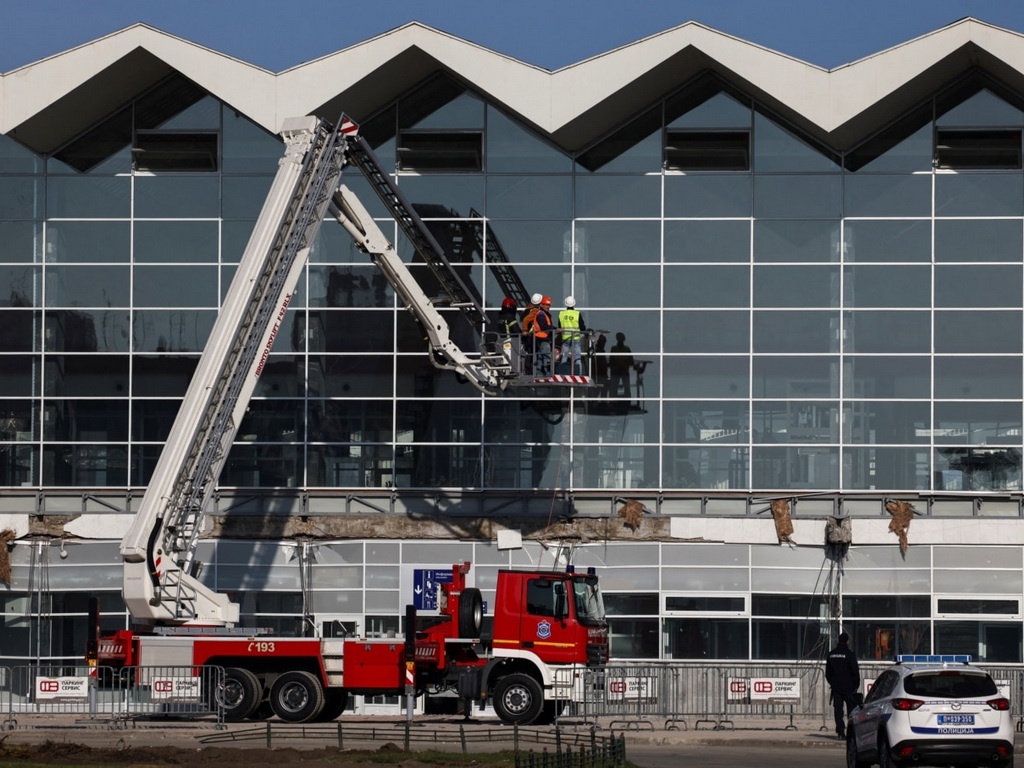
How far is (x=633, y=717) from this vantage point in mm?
30578

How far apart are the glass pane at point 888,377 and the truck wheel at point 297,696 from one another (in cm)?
1449

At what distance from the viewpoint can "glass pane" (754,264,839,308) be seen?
37.2 m

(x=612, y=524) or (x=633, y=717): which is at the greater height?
(x=612, y=524)

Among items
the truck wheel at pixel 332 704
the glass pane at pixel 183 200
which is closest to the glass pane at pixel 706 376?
the glass pane at pixel 183 200

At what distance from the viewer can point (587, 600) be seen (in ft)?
97.0

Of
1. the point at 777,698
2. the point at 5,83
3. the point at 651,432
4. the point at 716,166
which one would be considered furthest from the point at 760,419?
the point at 5,83

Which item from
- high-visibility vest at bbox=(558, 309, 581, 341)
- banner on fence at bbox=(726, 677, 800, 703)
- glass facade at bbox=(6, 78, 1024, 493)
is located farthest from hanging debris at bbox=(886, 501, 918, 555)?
high-visibility vest at bbox=(558, 309, 581, 341)

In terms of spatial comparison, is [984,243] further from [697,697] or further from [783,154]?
[697,697]

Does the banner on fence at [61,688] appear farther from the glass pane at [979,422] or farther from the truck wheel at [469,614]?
the glass pane at [979,422]

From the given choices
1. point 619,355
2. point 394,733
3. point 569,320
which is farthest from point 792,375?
point 394,733

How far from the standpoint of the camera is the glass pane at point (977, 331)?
1448 inches

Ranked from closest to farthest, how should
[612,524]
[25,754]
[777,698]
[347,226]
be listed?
[25,754] < [777,698] < [347,226] < [612,524]

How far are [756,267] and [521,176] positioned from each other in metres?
5.66

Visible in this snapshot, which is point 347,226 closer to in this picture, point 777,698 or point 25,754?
point 777,698
